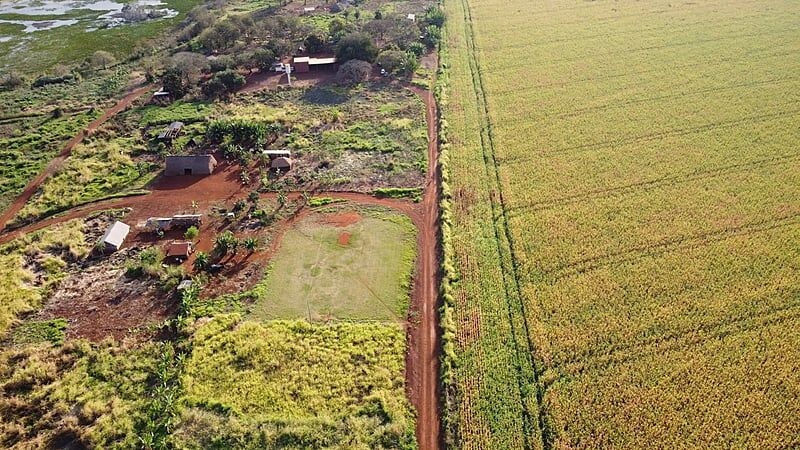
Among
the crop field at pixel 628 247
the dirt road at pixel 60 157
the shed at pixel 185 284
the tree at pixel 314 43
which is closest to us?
the crop field at pixel 628 247

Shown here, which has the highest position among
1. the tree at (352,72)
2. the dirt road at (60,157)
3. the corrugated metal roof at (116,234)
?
the tree at (352,72)

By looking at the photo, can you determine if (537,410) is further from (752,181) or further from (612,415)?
(752,181)

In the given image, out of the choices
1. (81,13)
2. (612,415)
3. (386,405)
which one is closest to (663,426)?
(612,415)

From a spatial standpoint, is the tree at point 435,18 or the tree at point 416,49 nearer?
the tree at point 416,49

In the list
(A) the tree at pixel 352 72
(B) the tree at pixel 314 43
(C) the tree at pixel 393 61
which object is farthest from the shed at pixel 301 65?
(C) the tree at pixel 393 61

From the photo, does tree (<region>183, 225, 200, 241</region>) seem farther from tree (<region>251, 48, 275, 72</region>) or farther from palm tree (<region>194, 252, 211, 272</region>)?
tree (<region>251, 48, 275, 72</region>)

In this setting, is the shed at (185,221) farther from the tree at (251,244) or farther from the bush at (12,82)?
the bush at (12,82)
